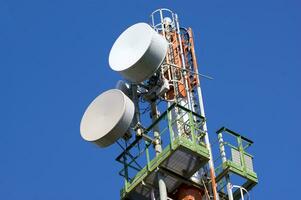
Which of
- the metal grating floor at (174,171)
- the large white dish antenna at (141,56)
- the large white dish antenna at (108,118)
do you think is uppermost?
the large white dish antenna at (141,56)

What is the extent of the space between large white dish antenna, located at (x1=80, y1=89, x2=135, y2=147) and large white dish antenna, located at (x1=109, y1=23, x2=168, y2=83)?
39.5 inches

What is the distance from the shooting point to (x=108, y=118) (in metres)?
55.5

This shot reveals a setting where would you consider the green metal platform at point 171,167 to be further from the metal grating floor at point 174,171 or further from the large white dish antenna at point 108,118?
the large white dish antenna at point 108,118

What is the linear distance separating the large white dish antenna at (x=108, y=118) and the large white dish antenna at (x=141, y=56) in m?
1.00

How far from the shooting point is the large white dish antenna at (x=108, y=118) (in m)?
55.0

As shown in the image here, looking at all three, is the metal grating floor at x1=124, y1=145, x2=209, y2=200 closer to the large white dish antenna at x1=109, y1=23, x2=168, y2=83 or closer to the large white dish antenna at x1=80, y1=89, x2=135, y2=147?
the large white dish antenna at x1=80, y1=89, x2=135, y2=147

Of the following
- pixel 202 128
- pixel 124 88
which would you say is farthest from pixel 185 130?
pixel 124 88

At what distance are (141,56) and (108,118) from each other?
2.91m

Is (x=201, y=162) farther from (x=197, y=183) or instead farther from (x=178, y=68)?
(x=178, y=68)

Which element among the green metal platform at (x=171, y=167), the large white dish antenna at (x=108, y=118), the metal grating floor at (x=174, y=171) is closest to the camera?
the green metal platform at (x=171, y=167)

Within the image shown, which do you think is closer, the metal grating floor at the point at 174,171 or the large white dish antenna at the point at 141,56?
the metal grating floor at the point at 174,171

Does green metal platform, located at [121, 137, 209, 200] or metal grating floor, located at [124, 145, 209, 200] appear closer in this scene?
green metal platform, located at [121, 137, 209, 200]

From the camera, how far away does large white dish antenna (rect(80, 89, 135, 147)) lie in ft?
180

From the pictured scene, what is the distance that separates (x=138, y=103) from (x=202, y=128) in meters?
3.94
